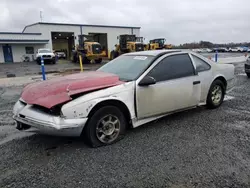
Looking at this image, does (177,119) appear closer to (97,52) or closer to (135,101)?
(135,101)

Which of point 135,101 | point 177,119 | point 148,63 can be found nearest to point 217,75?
point 177,119

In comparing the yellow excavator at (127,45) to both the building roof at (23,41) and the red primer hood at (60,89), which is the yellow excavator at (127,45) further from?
the red primer hood at (60,89)

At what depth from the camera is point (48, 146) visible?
3.59m

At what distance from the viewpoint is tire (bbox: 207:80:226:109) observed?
5155 mm

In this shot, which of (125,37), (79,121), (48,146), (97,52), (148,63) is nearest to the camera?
(79,121)

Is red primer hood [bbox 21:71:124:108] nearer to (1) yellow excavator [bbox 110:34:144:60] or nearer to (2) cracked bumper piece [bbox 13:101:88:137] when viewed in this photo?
(2) cracked bumper piece [bbox 13:101:88:137]

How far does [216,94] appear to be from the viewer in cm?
534

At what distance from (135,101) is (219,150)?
5.03 ft

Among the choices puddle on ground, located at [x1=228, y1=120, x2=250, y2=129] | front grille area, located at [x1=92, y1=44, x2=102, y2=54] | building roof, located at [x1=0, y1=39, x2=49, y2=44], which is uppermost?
building roof, located at [x1=0, y1=39, x2=49, y2=44]

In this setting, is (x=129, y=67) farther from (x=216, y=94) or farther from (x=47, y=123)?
(x=216, y=94)

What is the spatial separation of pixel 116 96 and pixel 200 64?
7.97 feet

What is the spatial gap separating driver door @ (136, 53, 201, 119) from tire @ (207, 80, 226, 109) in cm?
63

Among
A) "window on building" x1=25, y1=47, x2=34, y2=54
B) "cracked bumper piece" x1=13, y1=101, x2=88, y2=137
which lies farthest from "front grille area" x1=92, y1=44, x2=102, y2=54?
"cracked bumper piece" x1=13, y1=101, x2=88, y2=137

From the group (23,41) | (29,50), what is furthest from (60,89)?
(29,50)
